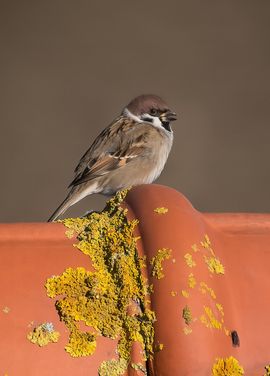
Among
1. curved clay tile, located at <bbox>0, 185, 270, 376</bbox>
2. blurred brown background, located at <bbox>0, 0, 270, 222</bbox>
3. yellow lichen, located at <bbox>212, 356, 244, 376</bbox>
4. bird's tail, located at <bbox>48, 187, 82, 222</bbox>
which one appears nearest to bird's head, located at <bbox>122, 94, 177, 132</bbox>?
bird's tail, located at <bbox>48, 187, 82, 222</bbox>

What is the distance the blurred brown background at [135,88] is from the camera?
207 inches

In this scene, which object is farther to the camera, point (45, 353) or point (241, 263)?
point (241, 263)

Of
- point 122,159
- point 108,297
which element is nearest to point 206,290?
point 108,297

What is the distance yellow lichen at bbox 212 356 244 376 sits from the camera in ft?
4.80

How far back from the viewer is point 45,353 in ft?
4.92

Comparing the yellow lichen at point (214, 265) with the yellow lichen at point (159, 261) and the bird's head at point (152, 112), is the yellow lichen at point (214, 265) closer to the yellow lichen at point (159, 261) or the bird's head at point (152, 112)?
the yellow lichen at point (159, 261)

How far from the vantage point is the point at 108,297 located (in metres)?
1.56

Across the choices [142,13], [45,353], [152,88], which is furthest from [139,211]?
[142,13]

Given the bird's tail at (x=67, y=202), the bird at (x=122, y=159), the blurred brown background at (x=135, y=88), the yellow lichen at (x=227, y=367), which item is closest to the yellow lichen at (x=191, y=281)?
the yellow lichen at (x=227, y=367)

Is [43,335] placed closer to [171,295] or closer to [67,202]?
[171,295]

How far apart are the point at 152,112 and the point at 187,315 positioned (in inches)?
120

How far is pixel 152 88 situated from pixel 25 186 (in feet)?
2.95

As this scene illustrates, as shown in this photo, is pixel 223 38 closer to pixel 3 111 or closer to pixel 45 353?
pixel 3 111

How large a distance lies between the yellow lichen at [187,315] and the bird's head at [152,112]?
9.78 ft
